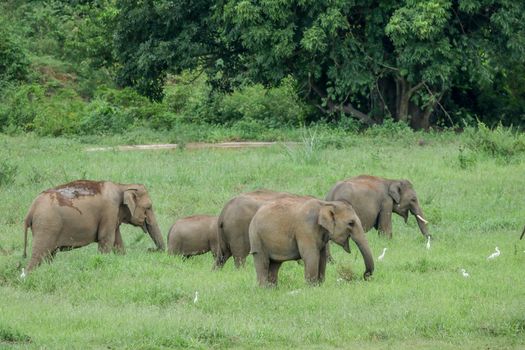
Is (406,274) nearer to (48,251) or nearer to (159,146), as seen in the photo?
(48,251)

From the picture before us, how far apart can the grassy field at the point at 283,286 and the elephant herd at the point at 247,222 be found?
24cm

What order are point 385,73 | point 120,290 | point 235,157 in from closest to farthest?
point 120,290
point 235,157
point 385,73

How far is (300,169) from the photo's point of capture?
21969mm

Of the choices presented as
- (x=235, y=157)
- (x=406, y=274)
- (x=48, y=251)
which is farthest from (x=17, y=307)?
(x=235, y=157)

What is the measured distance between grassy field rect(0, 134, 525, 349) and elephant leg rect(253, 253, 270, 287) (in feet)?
0.35

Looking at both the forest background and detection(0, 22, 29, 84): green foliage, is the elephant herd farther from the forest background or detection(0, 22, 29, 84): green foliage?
detection(0, 22, 29, 84): green foliage

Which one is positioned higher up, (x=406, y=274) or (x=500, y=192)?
(x=406, y=274)

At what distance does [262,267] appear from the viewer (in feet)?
41.9

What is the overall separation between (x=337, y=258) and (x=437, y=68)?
12987 millimetres

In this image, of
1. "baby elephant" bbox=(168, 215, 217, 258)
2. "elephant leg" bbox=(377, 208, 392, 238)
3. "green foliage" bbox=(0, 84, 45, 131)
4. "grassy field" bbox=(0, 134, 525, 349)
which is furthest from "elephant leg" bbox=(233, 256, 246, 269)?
"green foliage" bbox=(0, 84, 45, 131)

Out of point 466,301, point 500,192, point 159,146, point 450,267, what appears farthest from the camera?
point 159,146

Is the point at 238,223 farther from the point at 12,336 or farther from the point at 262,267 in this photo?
the point at 12,336

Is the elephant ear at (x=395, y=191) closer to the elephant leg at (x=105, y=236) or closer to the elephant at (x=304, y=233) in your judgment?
the elephant at (x=304, y=233)

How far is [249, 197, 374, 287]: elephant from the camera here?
40.8ft
